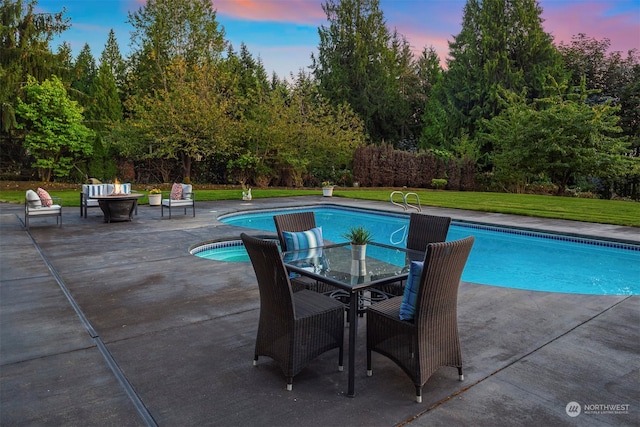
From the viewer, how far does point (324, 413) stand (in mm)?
2105

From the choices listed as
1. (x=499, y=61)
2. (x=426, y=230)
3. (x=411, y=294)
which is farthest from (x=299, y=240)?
(x=499, y=61)

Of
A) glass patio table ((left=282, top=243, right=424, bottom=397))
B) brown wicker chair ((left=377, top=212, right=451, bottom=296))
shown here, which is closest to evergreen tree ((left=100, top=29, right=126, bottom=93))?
brown wicker chair ((left=377, top=212, right=451, bottom=296))

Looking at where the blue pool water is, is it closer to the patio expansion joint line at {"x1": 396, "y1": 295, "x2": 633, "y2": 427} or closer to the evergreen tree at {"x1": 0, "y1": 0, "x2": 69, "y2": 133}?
the patio expansion joint line at {"x1": 396, "y1": 295, "x2": 633, "y2": 427}

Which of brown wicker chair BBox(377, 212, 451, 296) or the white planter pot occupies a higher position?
brown wicker chair BBox(377, 212, 451, 296)

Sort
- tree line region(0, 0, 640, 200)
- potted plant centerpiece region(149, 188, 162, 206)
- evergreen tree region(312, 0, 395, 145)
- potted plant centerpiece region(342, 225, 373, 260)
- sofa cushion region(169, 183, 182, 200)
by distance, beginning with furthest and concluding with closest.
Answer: evergreen tree region(312, 0, 395, 145) → tree line region(0, 0, 640, 200) → potted plant centerpiece region(149, 188, 162, 206) → sofa cushion region(169, 183, 182, 200) → potted plant centerpiece region(342, 225, 373, 260)

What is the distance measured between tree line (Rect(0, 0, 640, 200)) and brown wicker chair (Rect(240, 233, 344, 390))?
1549 centimetres

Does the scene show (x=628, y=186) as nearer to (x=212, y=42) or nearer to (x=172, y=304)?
(x=172, y=304)

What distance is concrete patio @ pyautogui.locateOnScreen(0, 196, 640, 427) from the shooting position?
2105 millimetres

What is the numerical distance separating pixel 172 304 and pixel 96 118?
18640 mm

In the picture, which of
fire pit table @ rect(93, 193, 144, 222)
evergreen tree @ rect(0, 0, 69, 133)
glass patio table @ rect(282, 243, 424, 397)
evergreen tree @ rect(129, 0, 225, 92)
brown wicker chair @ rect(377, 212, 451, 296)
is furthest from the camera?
evergreen tree @ rect(129, 0, 225, 92)

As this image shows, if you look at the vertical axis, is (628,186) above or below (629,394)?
above

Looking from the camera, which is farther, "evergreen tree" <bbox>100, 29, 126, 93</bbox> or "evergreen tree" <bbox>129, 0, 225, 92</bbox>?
"evergreen tree" <bbox>100, 29, 126, 93</bbox>

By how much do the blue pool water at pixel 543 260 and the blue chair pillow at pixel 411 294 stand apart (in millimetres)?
4093

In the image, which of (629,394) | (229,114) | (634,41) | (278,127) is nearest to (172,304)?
(629,394)
